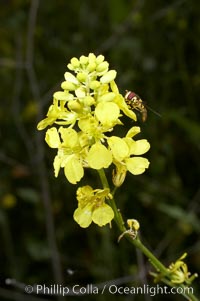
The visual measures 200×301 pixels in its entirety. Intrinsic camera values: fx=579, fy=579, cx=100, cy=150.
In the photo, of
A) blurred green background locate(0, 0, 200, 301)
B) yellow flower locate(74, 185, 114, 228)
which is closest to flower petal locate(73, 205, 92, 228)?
yellow flower locate(74, 185, 114, 228)

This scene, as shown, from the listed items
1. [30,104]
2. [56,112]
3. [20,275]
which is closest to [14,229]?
[20,275]

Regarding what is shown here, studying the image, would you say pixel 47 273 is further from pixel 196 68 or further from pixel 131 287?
pixel 196 68

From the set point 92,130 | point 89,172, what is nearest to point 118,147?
point 92,130

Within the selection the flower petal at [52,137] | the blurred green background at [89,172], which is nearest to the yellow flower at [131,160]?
the flower petal at [52,137]

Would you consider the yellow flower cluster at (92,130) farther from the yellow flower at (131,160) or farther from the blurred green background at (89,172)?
the blurred green background at (89,172)

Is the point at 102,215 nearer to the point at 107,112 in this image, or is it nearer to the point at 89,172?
the point at 107,112

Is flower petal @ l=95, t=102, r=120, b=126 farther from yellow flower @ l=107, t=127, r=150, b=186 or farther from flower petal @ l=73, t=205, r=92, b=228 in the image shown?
flower petal @ l=73, t=205, r=92, b=228
